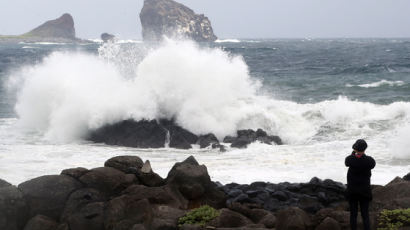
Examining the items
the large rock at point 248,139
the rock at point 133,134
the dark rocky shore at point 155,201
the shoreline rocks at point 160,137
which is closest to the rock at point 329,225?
the dark rocky shore at point 155,201

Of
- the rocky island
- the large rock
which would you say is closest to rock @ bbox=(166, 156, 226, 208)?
the large rock

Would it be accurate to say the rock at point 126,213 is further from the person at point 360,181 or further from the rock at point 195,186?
the person at point 360,181

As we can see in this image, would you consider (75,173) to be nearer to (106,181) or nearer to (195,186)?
(106,181)

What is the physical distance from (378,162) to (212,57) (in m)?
11.4

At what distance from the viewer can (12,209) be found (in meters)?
8.67

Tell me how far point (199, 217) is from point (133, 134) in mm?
10876

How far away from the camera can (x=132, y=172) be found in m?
10.3

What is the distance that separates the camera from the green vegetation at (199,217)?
8305 mm

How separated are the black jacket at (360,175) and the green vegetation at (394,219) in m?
0.54

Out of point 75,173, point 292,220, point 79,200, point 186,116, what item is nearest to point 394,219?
point 292,220

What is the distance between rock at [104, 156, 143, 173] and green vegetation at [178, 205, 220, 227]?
2.34 meters

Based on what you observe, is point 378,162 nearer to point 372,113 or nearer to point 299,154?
point 299,154

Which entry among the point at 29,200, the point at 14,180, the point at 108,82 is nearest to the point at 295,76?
the point at 108,82

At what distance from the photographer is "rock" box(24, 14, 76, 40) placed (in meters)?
193
